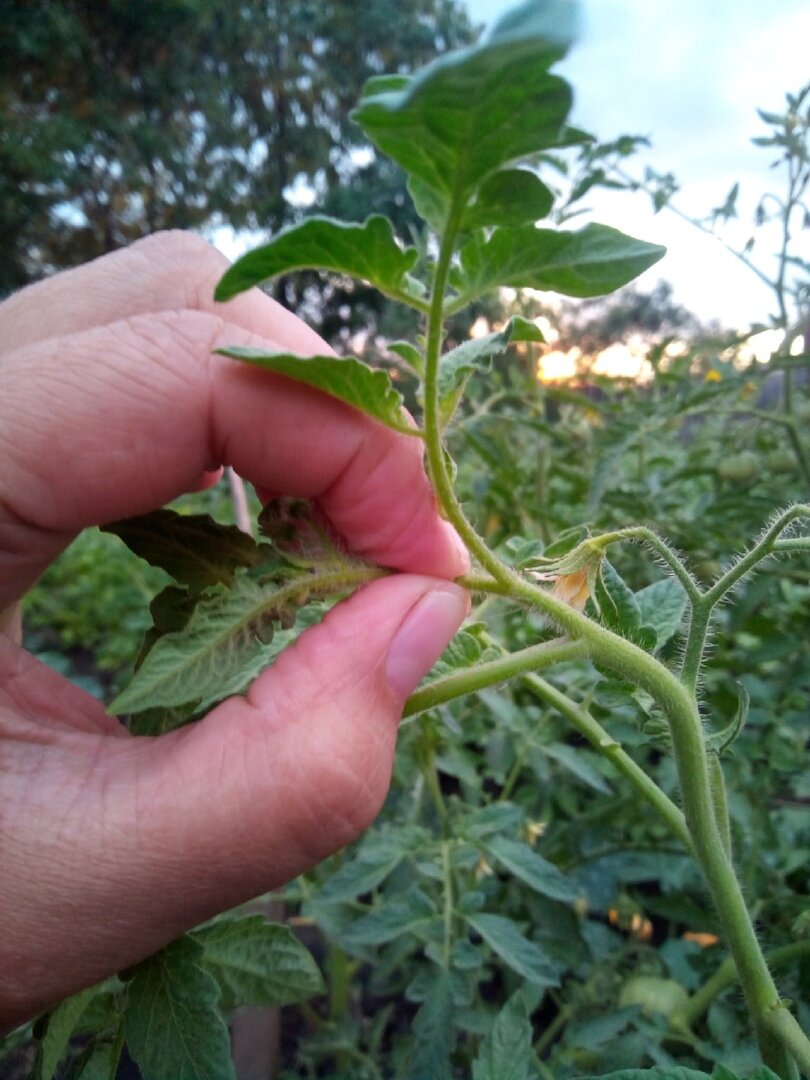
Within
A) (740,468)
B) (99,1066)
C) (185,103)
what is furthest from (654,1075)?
(185,103)

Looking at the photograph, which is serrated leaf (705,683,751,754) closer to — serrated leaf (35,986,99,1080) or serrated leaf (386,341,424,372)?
serrated leaf (386,341,424,372)

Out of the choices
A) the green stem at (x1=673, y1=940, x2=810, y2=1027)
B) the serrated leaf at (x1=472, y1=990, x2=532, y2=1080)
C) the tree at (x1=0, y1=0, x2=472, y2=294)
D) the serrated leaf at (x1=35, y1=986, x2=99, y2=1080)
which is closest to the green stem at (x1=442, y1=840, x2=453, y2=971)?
the serrated leaf at (x1=472, y1=990, x2=532, y2=1080)

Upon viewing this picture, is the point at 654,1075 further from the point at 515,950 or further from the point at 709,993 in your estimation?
the point at 709,993

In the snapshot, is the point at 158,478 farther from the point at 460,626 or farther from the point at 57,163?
the point at 57,163

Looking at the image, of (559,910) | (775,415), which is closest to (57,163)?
(775,415)

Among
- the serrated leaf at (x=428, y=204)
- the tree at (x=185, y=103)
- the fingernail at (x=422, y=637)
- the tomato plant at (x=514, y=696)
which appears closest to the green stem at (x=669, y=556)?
the tomato plant at (x=514, y=696)

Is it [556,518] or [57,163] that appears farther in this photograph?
[57,163]
